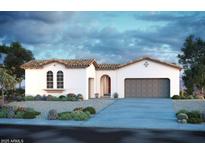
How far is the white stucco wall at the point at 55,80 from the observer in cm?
1767

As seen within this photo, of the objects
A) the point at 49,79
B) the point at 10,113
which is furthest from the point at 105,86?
the point at 10,113

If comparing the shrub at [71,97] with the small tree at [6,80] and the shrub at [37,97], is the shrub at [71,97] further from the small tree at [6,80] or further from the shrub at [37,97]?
the small tree at [6,80]

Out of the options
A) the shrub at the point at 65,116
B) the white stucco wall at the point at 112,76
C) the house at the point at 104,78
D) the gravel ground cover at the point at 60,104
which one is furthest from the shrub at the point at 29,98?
the white stucco wall at the point at 112,76

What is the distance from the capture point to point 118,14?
13430mm

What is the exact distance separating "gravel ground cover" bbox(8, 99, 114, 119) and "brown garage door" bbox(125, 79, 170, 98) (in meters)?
2.98

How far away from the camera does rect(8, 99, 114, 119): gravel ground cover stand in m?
16.3

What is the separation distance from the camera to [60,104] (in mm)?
19109
